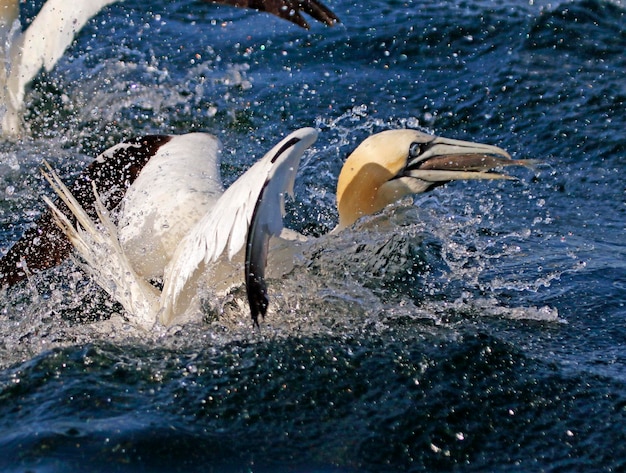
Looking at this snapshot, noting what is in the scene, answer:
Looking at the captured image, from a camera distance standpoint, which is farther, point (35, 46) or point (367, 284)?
point (35, 46)

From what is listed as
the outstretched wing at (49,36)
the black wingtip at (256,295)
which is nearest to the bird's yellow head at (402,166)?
the black wingtip at (256,295)

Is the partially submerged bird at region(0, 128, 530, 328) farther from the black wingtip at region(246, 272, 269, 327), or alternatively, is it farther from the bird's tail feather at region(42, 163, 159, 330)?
the black wingtip at region(246, 272, 269, 327)

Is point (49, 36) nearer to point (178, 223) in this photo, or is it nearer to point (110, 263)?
point (178, 223)

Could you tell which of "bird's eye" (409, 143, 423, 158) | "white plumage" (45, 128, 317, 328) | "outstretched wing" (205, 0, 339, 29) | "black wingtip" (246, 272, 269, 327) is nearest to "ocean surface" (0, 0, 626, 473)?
"white plumage" (45, 128, 317, 328)

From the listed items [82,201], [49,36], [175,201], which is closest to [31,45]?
[49,36]

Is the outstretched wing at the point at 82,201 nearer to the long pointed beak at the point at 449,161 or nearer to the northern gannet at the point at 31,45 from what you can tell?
the long pointed beak at the point at 449,161

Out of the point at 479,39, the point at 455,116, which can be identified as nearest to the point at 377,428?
the point at 455,116

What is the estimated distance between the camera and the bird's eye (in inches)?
215

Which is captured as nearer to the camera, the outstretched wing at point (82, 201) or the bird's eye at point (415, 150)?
the bird's eye at point (415, 150)

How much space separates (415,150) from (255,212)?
1.78m

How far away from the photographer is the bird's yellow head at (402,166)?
5434 mm

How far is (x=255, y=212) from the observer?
12.9 feet

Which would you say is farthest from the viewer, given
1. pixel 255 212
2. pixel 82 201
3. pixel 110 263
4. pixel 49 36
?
pixel 49 36

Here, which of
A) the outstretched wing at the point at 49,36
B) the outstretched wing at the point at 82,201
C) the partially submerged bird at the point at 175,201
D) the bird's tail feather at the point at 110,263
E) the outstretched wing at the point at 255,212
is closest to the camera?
the outstretched wing at the point at 255,212
